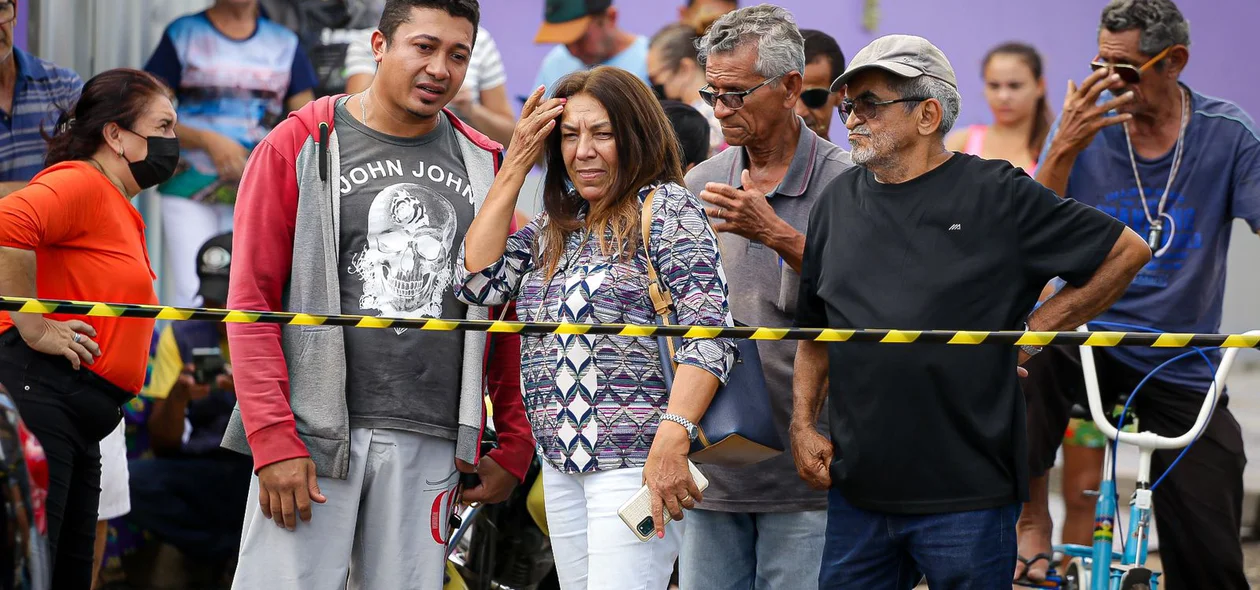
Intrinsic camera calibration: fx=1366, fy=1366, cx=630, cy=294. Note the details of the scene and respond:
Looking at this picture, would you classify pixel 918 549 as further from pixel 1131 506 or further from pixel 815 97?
pixel 815 97

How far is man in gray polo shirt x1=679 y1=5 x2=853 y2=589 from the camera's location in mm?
3693

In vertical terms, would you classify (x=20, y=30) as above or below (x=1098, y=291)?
above

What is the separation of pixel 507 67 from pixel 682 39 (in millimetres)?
830

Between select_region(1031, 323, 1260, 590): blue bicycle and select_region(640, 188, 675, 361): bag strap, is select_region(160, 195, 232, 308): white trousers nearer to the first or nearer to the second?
select_region(640, 188, 675, 361): bag strap

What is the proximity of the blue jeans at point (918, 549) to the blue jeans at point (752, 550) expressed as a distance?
0.37 m

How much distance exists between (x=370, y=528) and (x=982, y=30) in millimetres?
4094

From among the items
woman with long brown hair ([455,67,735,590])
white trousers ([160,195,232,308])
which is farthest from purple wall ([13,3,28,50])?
woman with long brown hair ([455,67,735,590])

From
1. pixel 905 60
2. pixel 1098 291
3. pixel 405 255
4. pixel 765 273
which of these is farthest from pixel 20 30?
pixel 1098 291

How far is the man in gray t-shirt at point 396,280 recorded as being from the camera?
337 cm

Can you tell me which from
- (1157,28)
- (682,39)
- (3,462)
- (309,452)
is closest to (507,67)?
(682,39)

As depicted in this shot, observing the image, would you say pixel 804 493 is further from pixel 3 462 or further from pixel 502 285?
pixel 3 462

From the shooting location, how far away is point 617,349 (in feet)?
10.2

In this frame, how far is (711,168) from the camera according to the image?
410 centimetres

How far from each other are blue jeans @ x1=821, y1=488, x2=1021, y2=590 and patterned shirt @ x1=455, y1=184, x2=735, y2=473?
1.67ft
